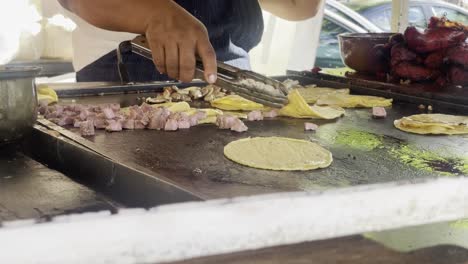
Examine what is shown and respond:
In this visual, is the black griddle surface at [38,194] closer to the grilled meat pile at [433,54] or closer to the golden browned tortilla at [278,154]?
the golden browned tortilla at [278,154]

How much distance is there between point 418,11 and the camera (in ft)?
20.4

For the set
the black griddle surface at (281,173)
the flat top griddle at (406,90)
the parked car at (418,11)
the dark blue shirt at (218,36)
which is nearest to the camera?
the black griddle surface at (281,173)

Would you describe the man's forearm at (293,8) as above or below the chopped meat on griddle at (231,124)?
above

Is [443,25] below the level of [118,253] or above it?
above

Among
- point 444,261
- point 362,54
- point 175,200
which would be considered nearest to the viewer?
point 444,261

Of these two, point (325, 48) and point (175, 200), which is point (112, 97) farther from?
point (325, 48)

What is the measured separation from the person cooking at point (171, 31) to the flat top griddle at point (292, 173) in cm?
31

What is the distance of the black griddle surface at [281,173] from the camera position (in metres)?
1.22

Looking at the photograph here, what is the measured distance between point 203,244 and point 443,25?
227cm

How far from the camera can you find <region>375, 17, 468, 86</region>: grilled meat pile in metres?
2.49

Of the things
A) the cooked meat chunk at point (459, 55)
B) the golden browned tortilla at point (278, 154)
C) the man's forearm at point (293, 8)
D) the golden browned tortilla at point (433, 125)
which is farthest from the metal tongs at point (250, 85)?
the man's forearm at point (293, 8)

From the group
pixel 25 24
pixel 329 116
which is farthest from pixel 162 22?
Result: pixel 25 24

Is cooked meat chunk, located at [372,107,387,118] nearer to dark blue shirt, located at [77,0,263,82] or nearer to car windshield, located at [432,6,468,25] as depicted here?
dark blue shirt, located at [77,0,263,82]

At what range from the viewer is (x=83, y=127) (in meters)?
1.62
